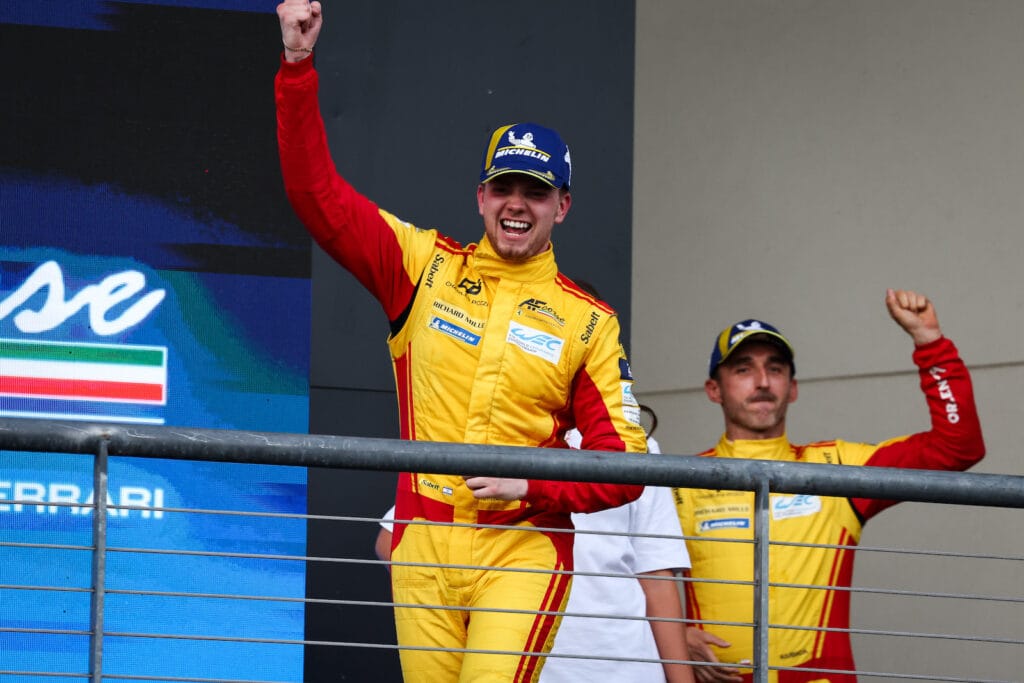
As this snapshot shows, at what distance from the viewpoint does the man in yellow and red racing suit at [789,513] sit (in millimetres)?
3186

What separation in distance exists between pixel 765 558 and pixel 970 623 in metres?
2.14

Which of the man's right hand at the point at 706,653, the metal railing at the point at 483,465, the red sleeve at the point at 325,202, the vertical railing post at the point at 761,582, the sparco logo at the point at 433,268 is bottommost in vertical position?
the man's right hand at the point at 706,653

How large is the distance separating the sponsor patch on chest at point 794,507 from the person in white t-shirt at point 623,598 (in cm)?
27

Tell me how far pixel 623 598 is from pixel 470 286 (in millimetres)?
776

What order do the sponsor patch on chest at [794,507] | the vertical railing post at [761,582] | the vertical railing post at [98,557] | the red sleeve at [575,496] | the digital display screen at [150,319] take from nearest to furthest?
1. the vertical railing post at [98,557]
2. the vertical railing post at [761,582]
3. the red sleeve at [575,496]
4. the sponsor patch on chest at [794,507]
5. the digital display screen at [150,319]

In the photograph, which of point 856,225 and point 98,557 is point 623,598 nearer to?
point 98,557

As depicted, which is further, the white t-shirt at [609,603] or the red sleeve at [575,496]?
the white t-shirt at [609,603]

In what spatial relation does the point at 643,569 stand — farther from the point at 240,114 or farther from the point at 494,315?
the point at 240,114

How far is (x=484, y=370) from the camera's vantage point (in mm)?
2480

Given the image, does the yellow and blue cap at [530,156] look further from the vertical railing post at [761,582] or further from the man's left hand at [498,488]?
the vertical railing post at [761,582]

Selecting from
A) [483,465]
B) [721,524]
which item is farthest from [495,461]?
[721,524]

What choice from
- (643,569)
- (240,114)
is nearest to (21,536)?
(240,114)

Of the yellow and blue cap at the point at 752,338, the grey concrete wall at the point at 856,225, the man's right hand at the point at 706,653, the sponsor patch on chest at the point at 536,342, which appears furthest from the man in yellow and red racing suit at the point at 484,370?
the grey concrete wall at the point at 856,225

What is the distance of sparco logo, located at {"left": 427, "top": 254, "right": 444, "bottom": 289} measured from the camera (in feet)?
8.41
